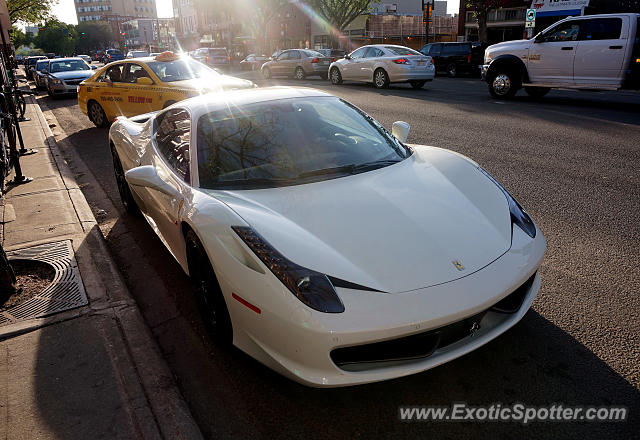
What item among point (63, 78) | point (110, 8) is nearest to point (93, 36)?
point (110, 8)

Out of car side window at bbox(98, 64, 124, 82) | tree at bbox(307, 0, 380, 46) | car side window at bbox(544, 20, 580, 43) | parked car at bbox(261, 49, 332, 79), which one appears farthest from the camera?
tree at bbox(307, 0, 380, 46)

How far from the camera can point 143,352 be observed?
2926 millimetres

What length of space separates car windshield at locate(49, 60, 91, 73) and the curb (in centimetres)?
1854

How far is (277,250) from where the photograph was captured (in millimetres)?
2389

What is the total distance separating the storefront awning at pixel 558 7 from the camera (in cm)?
2592

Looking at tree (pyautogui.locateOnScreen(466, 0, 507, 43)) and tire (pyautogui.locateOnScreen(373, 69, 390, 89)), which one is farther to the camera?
tree (pyautogui.locateOnScreen(466, 0, 507, 43))

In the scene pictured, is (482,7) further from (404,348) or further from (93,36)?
(93,36)

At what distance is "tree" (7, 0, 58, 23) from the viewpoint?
38509 millimetres

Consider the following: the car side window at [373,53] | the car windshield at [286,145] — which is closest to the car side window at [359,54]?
the car side window at [373,53]

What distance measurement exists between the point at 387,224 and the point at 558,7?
98.7 ft

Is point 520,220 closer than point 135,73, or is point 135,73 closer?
point 520,220

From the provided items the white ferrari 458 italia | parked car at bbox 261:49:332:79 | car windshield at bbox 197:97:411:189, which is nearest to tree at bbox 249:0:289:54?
parked car at bbox 261:49:332:79

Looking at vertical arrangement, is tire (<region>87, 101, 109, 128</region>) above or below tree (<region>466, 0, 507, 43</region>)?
below

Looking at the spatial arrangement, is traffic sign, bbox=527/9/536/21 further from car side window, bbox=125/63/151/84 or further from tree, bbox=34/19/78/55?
tree, bbox=34/19/78/55
